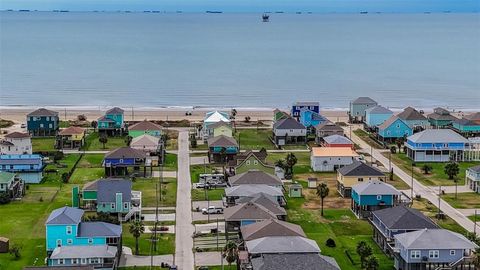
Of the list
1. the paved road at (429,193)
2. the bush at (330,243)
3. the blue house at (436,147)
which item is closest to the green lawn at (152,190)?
the bush at (330,243)

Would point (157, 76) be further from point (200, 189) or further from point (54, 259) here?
point (54, 259)

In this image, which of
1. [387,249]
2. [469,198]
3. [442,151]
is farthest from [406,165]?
[387,249]

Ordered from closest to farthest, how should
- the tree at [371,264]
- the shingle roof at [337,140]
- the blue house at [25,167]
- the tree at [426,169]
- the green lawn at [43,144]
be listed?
the tree at [371,264] < the blue house at [25,167] < the tree at [426,169] < the shingle roof at [337,140] < the green lawn at [43,144]

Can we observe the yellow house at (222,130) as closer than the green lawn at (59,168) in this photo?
No

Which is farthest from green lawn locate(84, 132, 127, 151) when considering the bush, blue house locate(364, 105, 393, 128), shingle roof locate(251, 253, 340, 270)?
shingle roof locate(251, 253, 340, 270)

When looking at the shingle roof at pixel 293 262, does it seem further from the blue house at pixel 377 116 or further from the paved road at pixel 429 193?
the blue house at pixel 377 116

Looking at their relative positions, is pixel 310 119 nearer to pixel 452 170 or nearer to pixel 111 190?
pixel 452 170

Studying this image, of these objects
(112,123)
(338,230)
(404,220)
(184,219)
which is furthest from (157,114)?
(404,220)
